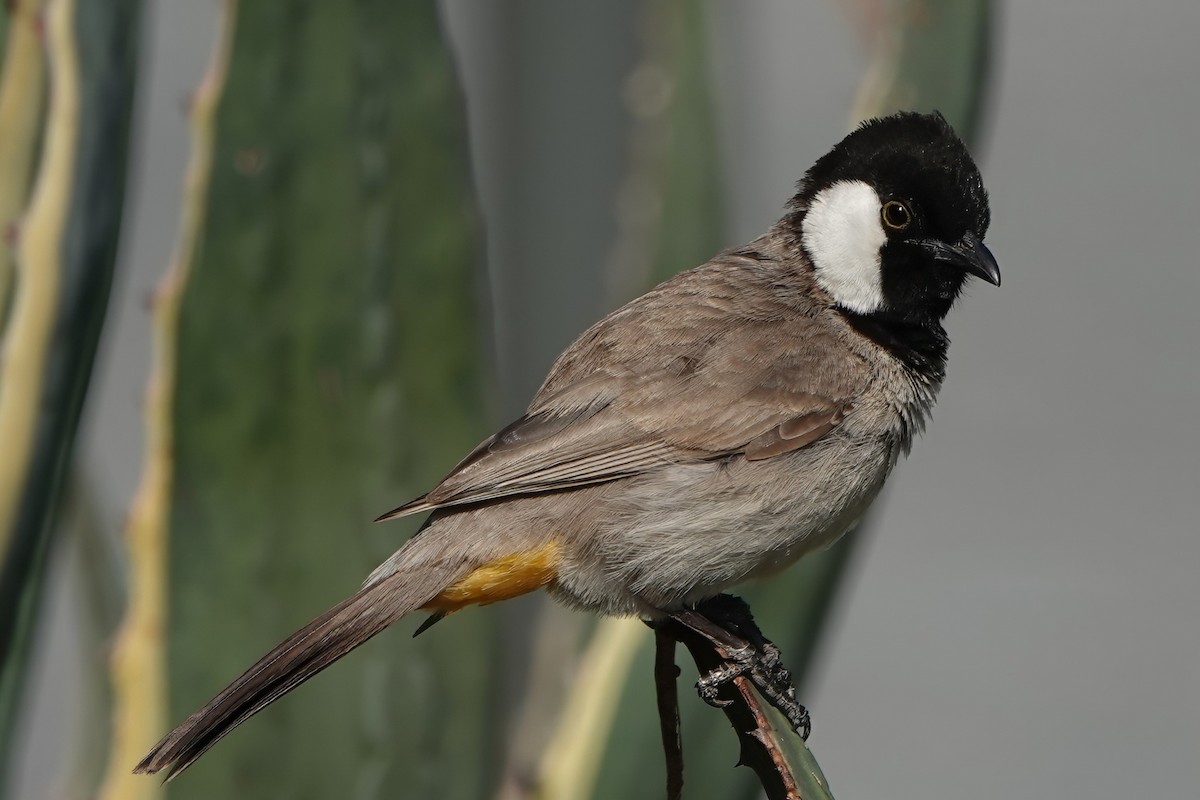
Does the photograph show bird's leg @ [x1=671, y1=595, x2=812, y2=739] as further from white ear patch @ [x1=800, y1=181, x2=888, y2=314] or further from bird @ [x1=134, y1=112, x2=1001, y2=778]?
white ear patch @ [x1=800, y1=181, x2=888, y2=314]

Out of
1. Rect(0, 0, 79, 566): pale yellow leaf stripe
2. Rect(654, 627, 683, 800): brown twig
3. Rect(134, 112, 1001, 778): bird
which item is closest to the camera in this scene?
Rect(654, 627, 683, 800): brown twig

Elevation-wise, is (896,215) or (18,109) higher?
(18,109)

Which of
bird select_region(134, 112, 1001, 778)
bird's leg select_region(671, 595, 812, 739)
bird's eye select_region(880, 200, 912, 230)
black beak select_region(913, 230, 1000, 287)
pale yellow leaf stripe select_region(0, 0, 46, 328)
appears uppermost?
pale yellow leaf stripe select_region(0, 0, 46, 328)

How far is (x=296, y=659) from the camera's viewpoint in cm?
150

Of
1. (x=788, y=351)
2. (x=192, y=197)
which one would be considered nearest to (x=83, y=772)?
(x=192, y=197)

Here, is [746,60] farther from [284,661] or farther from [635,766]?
[284,661]

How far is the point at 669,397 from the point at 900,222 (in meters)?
0.45

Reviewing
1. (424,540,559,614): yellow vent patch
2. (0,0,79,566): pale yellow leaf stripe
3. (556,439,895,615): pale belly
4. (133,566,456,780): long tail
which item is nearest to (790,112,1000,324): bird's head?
(556,439,895,615): pale belly

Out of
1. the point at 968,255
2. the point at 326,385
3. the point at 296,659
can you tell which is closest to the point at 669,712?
the point at 296,659

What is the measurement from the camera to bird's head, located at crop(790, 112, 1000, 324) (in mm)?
1929

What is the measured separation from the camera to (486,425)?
6.34ft

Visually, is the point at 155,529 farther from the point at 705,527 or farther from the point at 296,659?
the point at 705,527

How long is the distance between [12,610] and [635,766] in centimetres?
80

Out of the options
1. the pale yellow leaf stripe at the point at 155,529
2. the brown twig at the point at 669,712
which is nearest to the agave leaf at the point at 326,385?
the pale yellow leaf stripe at the point at 155,529
